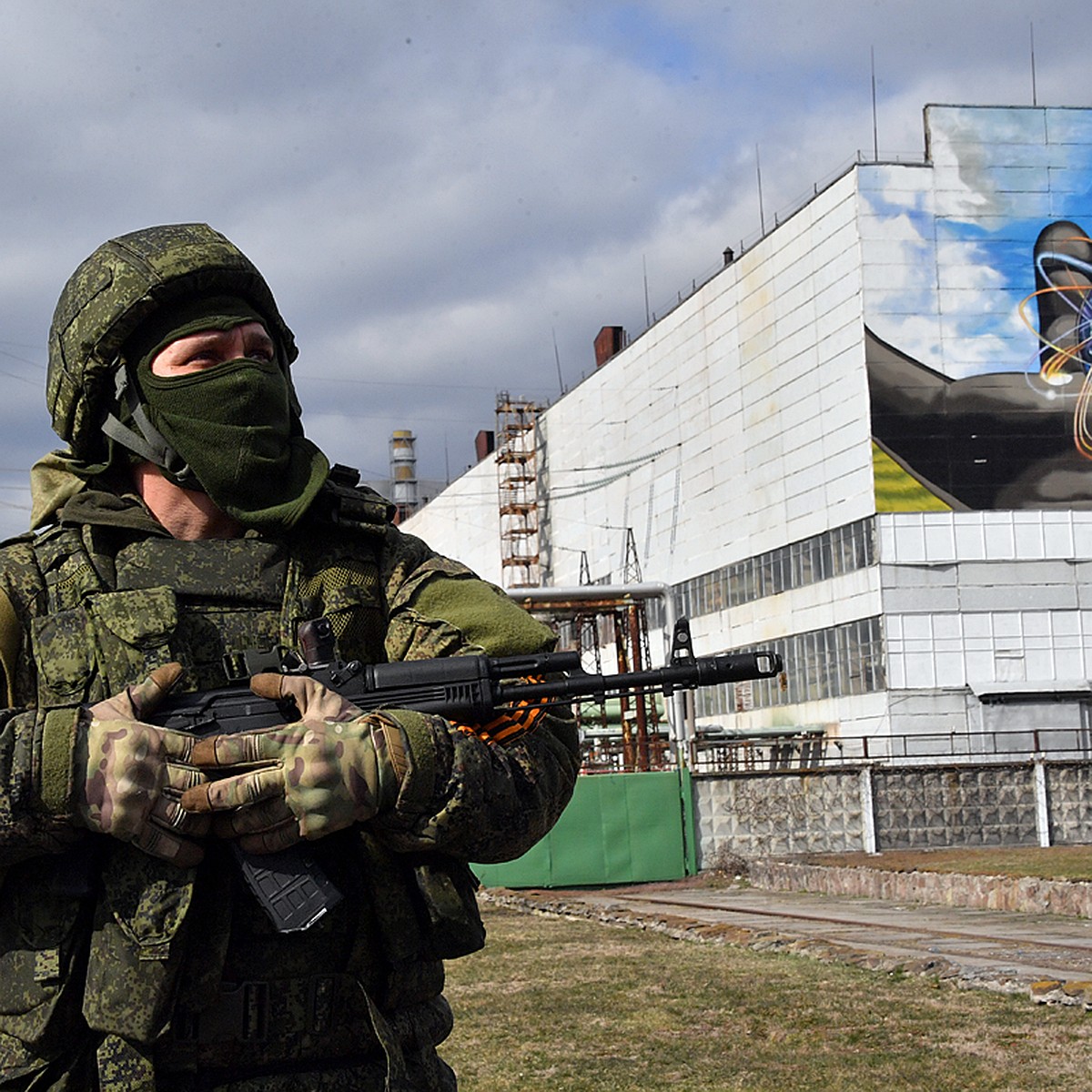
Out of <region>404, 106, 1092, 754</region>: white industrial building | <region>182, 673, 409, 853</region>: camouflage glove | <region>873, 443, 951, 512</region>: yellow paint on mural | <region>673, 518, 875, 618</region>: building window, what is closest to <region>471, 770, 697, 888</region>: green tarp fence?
<region>673, 518, 875, 618</region>: building window

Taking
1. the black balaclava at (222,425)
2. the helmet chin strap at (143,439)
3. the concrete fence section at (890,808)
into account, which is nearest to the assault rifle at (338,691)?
the black balaclava at (222,425)

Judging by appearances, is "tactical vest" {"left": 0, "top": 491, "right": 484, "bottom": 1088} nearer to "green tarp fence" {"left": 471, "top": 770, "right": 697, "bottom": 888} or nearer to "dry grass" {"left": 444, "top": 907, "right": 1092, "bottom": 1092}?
"dry grass" {"left": 444, "top": 907, "right": 1092, "bottom": 1092}

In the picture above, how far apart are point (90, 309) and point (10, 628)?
789 millimetres

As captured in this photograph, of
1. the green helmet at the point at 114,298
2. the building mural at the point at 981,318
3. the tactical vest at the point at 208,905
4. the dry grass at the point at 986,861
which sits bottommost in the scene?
the dry grass at the point at 986,861

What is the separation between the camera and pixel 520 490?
70312mm

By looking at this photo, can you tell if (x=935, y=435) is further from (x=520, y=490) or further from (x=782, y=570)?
(x=520, y=490)

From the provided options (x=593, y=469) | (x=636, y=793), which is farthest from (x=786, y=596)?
(x=636, y=793)

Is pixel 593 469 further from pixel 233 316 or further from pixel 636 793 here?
pixel 233 316

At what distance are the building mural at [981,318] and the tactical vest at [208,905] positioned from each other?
4257 centimetres

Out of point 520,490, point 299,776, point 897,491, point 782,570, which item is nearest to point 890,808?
point 897,491

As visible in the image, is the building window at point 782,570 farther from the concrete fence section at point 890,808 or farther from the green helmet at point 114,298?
the green helmet at point 114,298

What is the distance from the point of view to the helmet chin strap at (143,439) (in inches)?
141

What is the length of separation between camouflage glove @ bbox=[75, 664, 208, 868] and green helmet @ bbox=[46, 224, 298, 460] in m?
0.87

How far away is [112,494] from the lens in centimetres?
371
